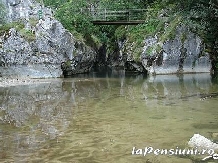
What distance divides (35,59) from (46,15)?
351 centimetres

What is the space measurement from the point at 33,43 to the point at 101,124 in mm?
17564

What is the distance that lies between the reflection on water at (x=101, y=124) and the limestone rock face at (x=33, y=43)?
35.2 feet

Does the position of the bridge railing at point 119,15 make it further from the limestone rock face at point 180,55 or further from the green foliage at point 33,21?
the green foliage at point 33,21

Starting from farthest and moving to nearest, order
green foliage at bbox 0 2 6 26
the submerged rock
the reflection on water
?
green foliage at bbox 0 2 6 26, the reflection on water, the submerged rock

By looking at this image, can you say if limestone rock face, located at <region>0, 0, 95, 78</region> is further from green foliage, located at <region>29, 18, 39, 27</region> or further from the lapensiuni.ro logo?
the lapensiuni.ro logo

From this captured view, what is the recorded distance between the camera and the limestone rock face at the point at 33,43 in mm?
25141

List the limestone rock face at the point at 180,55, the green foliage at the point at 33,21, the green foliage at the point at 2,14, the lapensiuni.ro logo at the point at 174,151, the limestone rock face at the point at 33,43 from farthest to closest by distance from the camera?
the limestone rock face at the point at 180,55, the green foliage at the point at 33,21, the green foliage at the point at 2,14, the limestone rock face at the point at 33,43, the lapensiuni.ro logo at the point at 174,151

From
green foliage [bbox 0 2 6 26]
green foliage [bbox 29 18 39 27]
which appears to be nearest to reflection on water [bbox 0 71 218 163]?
green foliage [bbox 29 18 39 27]

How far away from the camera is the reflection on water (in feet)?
22.5

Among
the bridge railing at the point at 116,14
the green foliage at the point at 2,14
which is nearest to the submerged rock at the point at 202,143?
the green foliage at the point at 2,14

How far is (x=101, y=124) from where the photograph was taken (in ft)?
30.7

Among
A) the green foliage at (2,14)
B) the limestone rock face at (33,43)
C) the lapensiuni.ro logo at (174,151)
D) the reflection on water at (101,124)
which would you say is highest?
the green foliage at (2,14)

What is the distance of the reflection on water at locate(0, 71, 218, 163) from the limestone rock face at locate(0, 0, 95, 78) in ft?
35.2

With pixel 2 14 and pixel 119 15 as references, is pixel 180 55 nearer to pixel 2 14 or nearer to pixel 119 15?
pixel 119 15
